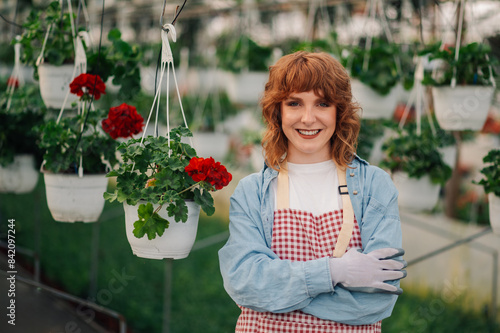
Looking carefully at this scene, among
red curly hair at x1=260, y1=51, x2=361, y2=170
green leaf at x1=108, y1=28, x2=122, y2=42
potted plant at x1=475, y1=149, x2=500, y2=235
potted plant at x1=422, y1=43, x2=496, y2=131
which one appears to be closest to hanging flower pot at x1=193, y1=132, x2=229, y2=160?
green leaf at x1=108, y1=28, x2=122, y2=42

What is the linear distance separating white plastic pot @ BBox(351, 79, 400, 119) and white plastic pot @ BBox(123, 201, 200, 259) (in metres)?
1.25

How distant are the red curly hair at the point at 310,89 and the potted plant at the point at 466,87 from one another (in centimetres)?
85

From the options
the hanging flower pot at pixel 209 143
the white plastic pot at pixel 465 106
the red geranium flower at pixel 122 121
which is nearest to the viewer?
the red geranium flower at pixel 122 121

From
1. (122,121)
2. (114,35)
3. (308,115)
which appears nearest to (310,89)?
(308,115)

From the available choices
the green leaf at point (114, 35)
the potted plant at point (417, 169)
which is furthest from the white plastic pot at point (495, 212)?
the green leaf at point (114, 35)

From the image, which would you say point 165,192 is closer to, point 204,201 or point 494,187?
point 204,201

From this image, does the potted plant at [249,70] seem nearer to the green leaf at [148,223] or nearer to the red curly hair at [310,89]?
the red curly hair at [310,89]

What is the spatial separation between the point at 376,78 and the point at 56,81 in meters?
1.36

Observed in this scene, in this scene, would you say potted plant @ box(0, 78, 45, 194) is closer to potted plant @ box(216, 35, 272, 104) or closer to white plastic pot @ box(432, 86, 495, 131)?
potted plant @ box(216, 35, 272, 104)

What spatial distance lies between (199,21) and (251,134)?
7.65ft

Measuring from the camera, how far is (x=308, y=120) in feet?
4.27

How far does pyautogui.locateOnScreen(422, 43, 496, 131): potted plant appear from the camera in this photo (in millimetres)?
2088

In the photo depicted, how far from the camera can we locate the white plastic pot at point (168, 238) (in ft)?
4.45

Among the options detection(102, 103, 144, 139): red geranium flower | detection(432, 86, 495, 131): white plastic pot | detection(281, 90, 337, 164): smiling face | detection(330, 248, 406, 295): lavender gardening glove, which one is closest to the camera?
detection(330, 248, 406, 295): lavender gardening glove
